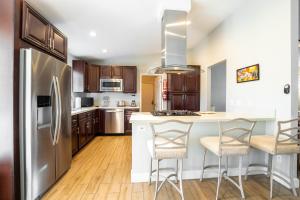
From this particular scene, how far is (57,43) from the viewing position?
2.88 metres

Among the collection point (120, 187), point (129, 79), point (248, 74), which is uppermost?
point (129, 79)

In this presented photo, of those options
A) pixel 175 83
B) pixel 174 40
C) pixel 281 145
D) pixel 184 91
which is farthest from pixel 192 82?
pixel 281 145

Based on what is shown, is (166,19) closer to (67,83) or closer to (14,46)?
(67,83)

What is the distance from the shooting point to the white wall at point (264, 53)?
236 centimetres

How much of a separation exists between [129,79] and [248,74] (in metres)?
3.79

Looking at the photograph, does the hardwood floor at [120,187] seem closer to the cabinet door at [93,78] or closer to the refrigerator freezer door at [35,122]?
the refrigerator freezer door at [35,122]

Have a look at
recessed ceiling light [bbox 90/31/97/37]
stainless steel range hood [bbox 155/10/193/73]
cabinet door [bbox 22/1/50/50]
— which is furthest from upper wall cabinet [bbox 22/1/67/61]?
stainless steel range hood [bbox 155/10/193/73]

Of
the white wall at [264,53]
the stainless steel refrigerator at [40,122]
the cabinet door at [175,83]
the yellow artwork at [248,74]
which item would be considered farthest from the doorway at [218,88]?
the stainless steel refrigerator at [40,122]

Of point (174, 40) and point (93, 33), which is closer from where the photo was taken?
point (174, 40)

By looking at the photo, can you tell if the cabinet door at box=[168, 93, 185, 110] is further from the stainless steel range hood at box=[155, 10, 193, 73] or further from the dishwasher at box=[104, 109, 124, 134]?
the stainless steel range hood at box=[155, 10, 193, 73]

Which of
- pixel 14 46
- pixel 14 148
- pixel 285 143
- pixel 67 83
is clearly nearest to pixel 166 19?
pixel 67 83

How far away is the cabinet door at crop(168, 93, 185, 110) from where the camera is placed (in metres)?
4.94

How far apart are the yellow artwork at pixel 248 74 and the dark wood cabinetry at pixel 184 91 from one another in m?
1.69

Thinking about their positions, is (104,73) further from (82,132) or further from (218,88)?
(218,88)
